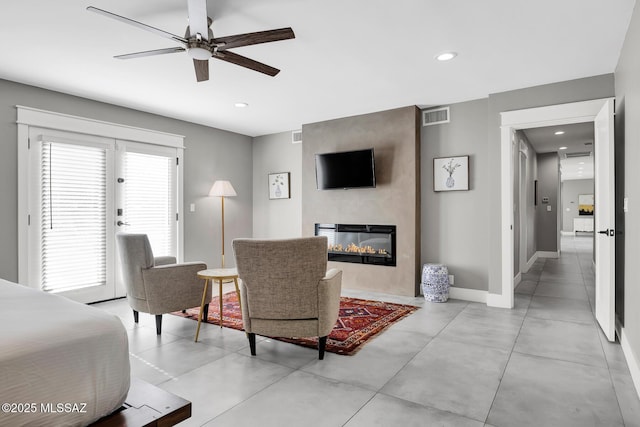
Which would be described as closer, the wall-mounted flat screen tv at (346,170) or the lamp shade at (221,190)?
the wall-mounted flat screen tv at (346,170)

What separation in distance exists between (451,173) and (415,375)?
115 inches

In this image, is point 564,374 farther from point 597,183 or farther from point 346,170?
point 346,170

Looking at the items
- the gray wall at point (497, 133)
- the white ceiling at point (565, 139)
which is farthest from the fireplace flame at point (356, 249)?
the white ceiling at point (565, 139)

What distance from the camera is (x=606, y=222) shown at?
3098mm

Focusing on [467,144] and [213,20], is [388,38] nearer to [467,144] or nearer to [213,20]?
[213,20]

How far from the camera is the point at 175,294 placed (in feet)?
11.0

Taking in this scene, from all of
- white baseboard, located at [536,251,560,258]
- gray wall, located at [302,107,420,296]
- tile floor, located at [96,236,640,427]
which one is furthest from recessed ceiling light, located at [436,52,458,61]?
white baseboard, located at [536,251,560,258]

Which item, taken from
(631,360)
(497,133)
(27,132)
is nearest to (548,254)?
(497,133)

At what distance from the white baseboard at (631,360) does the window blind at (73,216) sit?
5201 mm

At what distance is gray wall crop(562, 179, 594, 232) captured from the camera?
15242 millimetres

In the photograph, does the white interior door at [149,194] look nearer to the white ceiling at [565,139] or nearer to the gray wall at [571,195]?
the white ceiling at [565,139]

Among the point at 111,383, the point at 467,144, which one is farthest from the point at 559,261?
the point at 111,383

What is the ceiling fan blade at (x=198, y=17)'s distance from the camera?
2111mm

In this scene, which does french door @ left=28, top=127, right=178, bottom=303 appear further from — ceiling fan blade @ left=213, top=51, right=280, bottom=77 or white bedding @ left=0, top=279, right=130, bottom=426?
white bedding @ left=0, top=279, right=130, bottom=426
